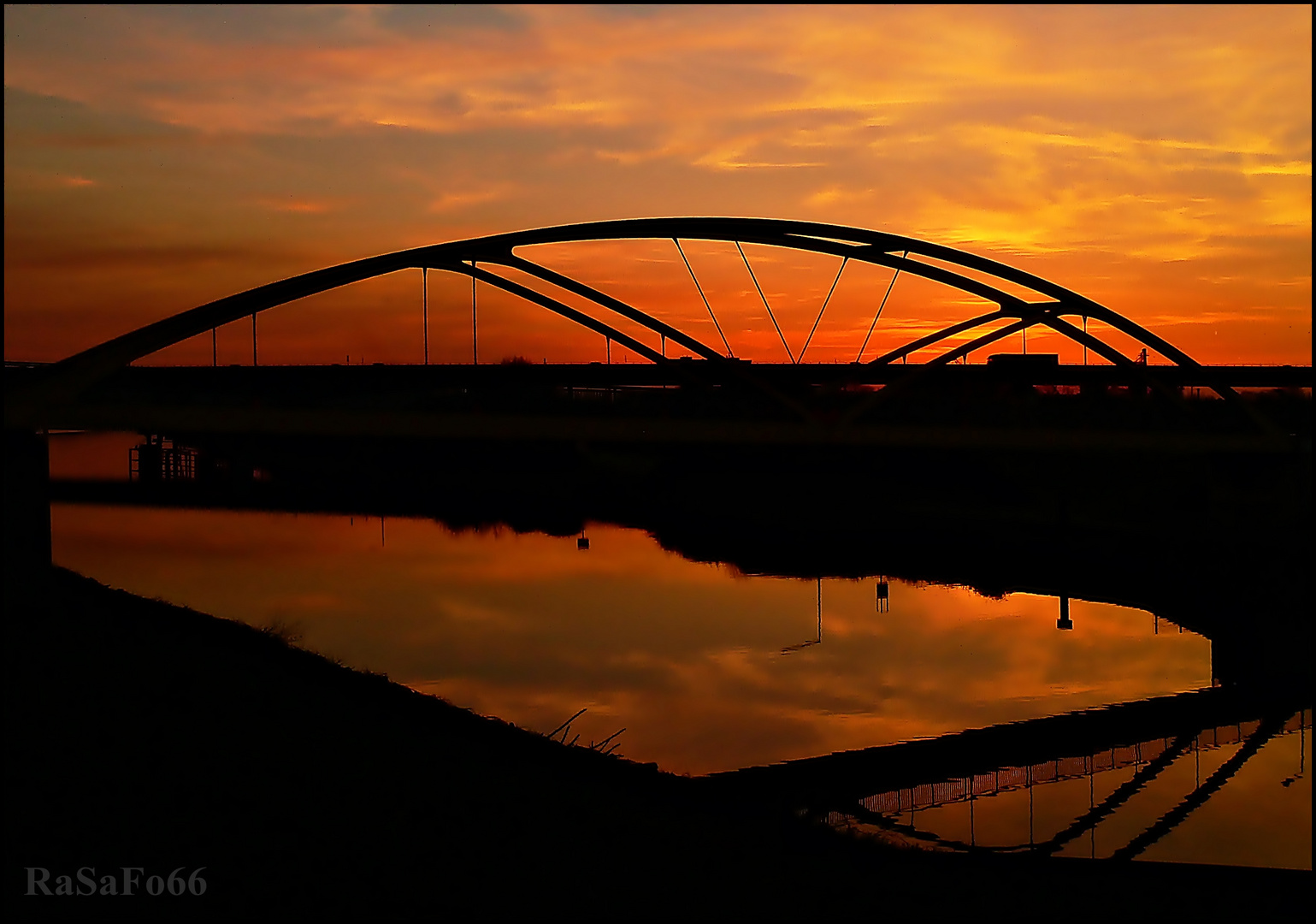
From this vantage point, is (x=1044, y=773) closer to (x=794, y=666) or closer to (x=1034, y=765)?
(x=1034, y=765)

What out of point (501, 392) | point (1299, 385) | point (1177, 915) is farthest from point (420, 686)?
point (1299, 385)

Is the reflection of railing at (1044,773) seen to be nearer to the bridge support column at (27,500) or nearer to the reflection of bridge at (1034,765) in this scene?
the reflection of bridge at (1034,765)

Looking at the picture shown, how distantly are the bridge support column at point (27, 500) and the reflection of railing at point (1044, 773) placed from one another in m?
21.3

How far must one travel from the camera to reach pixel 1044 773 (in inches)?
845

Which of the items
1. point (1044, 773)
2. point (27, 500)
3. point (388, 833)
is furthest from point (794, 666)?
point (27, 500)

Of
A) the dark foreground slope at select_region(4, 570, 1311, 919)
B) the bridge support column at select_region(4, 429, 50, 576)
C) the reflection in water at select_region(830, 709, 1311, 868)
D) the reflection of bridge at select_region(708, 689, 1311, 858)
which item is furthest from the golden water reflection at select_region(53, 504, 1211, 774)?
the bridge support column at select_region(4, 429, 50, 576)

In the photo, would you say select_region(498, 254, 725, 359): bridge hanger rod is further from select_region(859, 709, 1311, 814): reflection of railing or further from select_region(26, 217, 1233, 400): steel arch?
select_region(859, 709, 1311, 814): reflection of railing

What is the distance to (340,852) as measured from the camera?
13.0 meters

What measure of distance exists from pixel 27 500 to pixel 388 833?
71.6ft

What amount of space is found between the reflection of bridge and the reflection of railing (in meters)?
0.02

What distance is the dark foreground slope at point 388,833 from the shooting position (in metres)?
12.3

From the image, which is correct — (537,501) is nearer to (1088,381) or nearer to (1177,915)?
(1088,381)

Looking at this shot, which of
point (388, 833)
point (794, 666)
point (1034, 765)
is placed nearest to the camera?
point (388, 833)

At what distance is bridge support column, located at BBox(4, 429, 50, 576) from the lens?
93.7 feet
